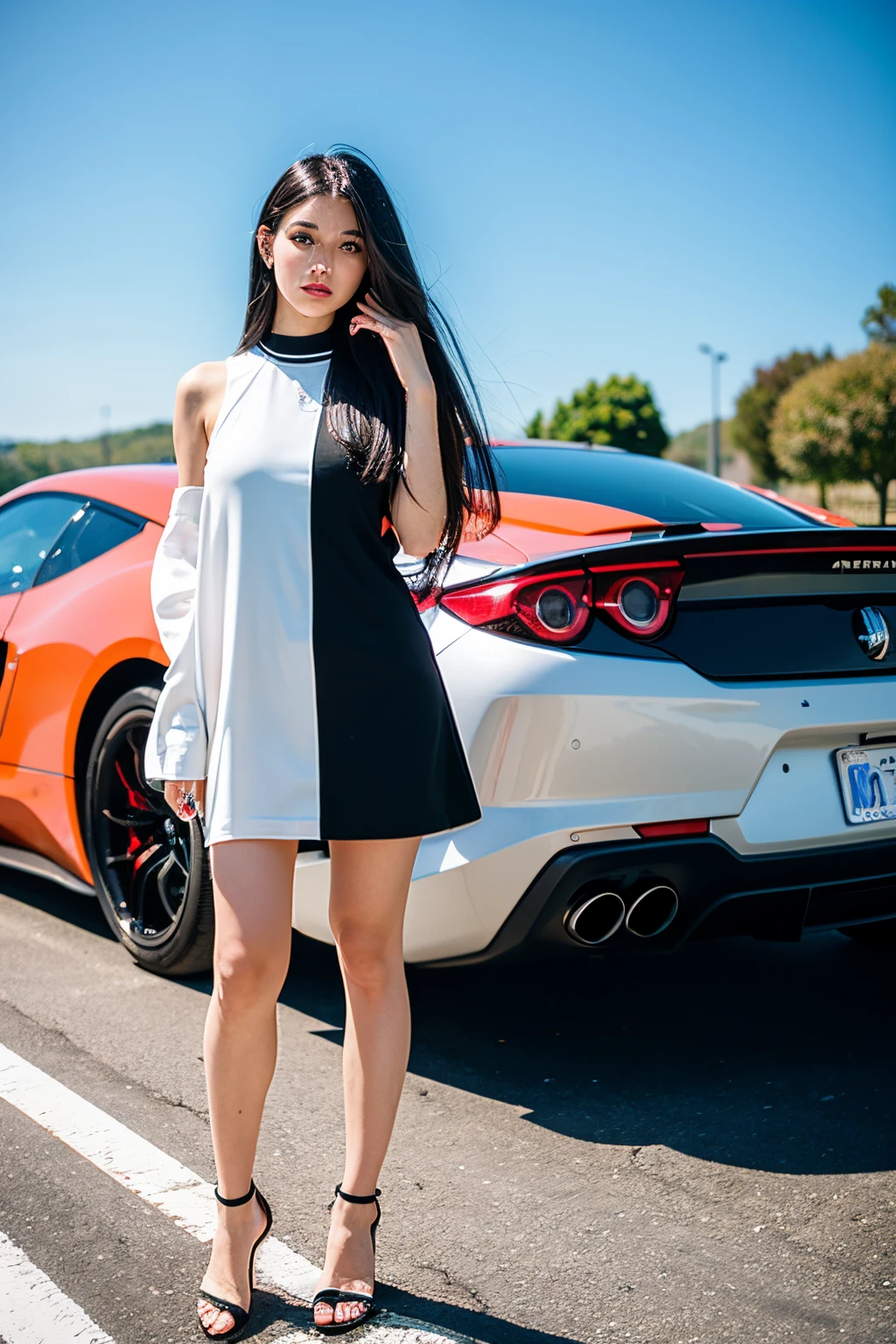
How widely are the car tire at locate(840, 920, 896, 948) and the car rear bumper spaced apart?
0.92 metres

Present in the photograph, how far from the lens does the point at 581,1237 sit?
7.68 ft

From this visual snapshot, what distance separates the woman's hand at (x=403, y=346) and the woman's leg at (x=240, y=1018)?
2.53 feet

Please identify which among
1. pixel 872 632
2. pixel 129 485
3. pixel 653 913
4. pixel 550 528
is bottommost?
pixel 653 913

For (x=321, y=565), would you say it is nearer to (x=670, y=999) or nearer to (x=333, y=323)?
(x=333, y=323)

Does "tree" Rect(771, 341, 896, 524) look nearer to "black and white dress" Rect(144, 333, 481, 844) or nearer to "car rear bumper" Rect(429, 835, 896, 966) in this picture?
"car rear bumper" Rect(429, 835, 896, 966)

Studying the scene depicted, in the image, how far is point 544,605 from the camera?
2.71 m

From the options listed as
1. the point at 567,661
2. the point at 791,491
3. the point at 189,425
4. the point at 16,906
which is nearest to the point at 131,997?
the point at 16,906

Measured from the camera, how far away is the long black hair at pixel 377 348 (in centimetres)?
210

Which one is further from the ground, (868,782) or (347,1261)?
(868,782)

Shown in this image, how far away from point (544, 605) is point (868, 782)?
88 centimetres

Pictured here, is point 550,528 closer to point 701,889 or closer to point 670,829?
point 670,829

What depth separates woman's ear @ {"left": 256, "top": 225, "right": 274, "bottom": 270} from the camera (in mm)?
2232

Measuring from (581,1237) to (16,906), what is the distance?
2.82m

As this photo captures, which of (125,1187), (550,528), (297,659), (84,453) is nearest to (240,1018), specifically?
(297,659)
